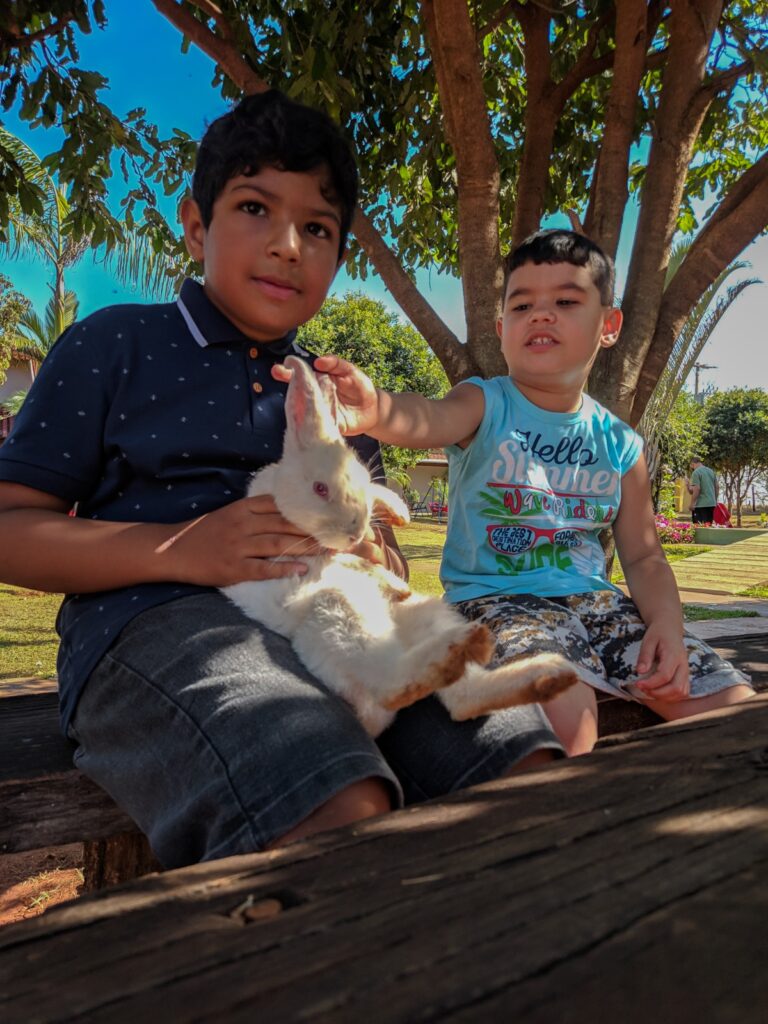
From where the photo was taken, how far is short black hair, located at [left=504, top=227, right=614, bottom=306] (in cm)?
261

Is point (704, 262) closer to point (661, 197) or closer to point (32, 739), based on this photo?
point (661, 197)

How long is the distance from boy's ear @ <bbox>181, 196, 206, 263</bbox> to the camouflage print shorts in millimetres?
1364

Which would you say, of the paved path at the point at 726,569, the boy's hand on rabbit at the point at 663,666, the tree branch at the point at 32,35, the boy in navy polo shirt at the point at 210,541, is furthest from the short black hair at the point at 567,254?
the paved path at the point at 726,569

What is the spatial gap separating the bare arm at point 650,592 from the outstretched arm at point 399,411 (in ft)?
2.18

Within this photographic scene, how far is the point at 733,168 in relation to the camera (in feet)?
19.2

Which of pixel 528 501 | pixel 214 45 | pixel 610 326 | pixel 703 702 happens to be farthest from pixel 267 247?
pixel 214 45

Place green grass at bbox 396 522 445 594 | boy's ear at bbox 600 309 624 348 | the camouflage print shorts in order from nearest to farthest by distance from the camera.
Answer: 1. the camouflage print shorts
2. boy's ear at bbox 600 309 624 348
3. green grass at bbox 396 522 445 594

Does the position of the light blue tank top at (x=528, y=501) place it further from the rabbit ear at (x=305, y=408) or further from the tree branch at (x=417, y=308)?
the tree branch at (x=417, y=308)

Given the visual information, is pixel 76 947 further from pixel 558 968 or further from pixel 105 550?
pixel 105 550

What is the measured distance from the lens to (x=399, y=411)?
215cm

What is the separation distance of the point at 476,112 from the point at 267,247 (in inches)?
92.3

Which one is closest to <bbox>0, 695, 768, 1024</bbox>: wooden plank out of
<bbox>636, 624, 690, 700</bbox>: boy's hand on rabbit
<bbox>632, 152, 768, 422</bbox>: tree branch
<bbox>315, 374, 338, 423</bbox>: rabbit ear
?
<bbox>315, 374, 338, 423</bbox>: rabbit ear

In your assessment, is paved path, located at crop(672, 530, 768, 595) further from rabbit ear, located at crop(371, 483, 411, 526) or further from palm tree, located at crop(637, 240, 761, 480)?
rabbit ear, located at crop(371, 483, 411, 526)

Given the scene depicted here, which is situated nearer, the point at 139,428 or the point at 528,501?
the point at 139,428
